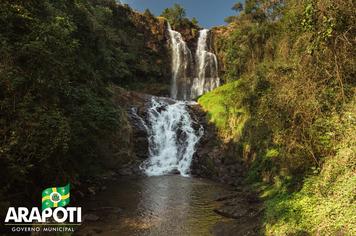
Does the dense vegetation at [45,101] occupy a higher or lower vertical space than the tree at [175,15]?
lower

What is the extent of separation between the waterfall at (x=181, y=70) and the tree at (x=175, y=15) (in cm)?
381

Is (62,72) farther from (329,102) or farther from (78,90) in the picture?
(329,102)

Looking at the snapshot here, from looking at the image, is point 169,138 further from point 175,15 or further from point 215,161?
point 175,15

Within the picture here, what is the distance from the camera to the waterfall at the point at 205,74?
3856 centimetres

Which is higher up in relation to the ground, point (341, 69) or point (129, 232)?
point (341, 69)

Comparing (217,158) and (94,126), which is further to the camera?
(217,158)

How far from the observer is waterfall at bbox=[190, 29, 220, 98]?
127 ft

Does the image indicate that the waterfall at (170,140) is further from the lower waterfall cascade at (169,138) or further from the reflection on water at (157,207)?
the reflection on water at (157,207)

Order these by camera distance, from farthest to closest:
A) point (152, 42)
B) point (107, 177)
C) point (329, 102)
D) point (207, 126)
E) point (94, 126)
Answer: point (152, 42)
point (207, 126)
point (107, 177)
point (94, 126)
point (329, 102)

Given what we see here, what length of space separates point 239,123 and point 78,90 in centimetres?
987

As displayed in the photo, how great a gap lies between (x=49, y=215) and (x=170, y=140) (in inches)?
522

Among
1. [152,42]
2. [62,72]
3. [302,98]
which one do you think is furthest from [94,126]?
[152,42]

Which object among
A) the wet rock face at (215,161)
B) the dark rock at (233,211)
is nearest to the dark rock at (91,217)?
the dark rock at (233,211)

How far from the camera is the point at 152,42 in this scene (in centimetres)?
3862
